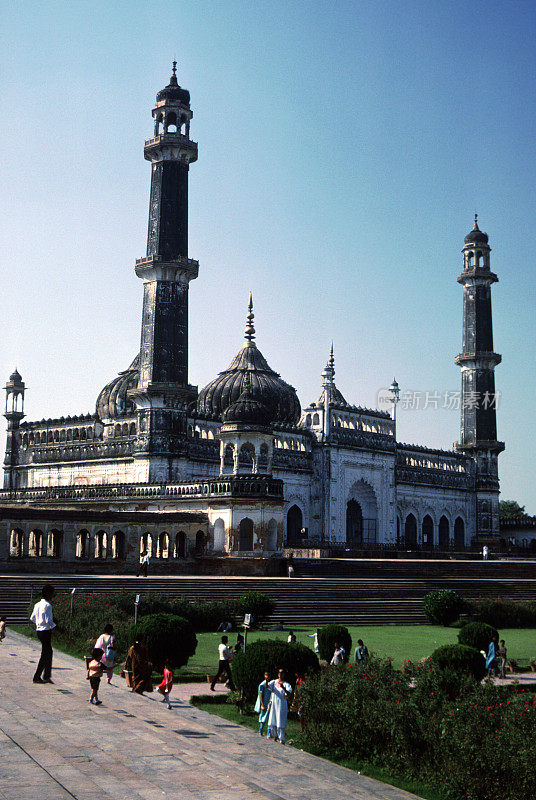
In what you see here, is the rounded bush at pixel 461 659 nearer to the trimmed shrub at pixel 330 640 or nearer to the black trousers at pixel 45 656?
the trimmed shrub at pixel 330 640

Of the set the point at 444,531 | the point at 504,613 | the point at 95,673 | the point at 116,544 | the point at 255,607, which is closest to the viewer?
the point at 95,673

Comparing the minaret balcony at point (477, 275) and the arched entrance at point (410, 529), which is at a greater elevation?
the minaret balcony at point (477, 275)

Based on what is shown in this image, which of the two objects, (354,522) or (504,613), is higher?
(354,522)

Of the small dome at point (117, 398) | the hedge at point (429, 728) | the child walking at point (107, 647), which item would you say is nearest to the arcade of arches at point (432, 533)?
the small dome at point (117, 398)

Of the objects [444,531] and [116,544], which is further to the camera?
[444,531]

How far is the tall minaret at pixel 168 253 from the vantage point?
36.3 metres

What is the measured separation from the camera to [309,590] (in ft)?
83.6

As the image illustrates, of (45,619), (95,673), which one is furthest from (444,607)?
(95,673)

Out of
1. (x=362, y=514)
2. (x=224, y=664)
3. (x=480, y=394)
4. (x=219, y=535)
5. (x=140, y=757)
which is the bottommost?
(x=140, y=757)

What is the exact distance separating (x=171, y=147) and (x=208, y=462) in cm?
1272

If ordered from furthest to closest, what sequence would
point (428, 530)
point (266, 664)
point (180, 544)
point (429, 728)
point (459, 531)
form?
point (459, 531) → point (428, 530) → point (180, 544) → point (266, 664) → point (429, 728)

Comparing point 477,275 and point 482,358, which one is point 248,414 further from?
point 477,275

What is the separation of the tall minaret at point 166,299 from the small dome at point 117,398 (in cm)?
498

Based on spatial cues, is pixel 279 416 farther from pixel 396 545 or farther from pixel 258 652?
pixel 258 652
